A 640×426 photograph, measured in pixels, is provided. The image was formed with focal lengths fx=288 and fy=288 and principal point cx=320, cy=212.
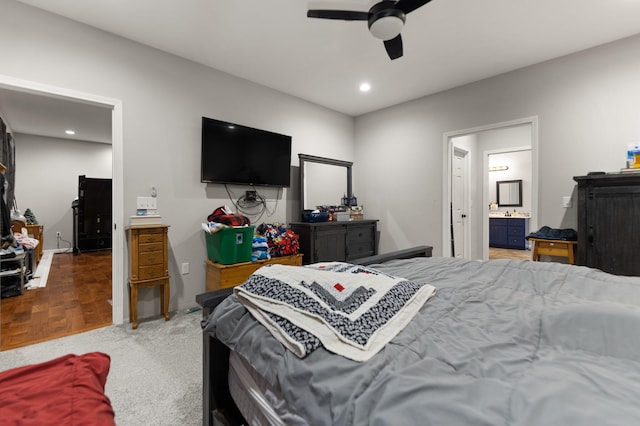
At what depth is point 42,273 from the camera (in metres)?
4.68

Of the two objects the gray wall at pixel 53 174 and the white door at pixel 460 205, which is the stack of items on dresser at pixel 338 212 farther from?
the gray wall at pixel 53 174

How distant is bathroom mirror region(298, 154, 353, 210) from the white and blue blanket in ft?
9.93

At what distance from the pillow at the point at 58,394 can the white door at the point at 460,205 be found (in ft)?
14.5

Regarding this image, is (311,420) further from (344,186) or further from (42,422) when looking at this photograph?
(344,186)

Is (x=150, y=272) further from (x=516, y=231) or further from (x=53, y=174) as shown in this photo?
(x=516, y=231)

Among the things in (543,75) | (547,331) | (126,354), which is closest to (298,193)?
(126,354)

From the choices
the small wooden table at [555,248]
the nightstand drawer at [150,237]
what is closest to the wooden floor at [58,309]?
the nightstand drawer at [150,237]

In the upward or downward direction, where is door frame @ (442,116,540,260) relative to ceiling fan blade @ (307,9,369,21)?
downward

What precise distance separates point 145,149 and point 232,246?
4.25 feet

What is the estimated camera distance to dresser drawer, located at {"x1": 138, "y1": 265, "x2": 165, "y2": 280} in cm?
266

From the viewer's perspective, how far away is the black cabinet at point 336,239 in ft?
12.5

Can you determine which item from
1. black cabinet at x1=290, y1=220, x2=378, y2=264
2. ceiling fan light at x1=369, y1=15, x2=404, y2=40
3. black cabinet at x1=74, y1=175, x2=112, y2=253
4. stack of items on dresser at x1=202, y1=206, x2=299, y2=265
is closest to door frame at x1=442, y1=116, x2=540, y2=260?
black cabinet at x1=290, y1=220, x2=378, y2=264

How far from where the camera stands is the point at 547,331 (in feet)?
2.99

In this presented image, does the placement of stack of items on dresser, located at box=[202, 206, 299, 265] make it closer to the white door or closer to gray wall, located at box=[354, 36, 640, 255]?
gray wall, located at box=[354, 36, 640, 255]
